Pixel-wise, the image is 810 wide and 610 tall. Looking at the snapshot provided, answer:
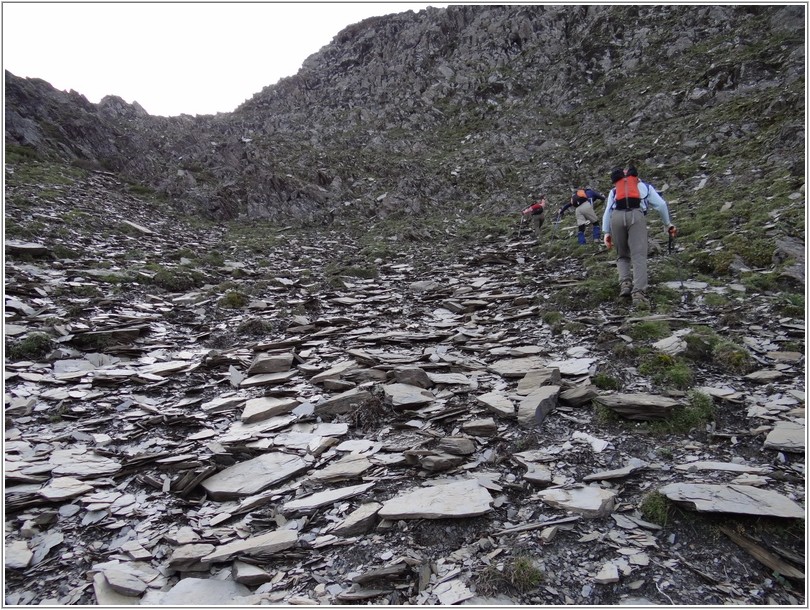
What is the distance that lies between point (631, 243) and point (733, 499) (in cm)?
737

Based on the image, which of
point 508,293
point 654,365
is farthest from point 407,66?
point 654,365

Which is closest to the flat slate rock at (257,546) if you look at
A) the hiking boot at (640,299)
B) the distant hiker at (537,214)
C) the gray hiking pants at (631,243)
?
the hiking boot at (640,299)

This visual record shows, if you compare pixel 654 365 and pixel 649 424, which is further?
pixel 654 365

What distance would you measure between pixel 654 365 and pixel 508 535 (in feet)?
13.7

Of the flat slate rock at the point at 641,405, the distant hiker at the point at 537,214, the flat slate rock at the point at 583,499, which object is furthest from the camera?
the distant hiker at the point at 537,214

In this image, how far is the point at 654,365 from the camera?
6.68 metres

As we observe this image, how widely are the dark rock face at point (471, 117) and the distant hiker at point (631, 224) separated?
32.5ft

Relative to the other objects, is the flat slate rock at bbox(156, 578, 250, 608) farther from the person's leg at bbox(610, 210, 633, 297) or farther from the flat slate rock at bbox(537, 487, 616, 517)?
the person's leg at bbox(610, 210, 633, 297)

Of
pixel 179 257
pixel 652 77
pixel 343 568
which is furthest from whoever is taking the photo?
pixel 652 77

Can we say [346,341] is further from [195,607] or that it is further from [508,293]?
[195,607]

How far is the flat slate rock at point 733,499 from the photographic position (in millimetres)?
3646

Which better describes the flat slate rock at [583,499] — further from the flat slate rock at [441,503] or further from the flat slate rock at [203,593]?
the flat slate rock at [203,593]

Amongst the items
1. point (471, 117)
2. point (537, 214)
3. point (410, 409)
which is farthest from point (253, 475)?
point (471, 117)

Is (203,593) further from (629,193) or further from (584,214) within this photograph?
(584,214)
